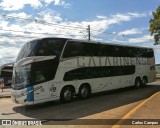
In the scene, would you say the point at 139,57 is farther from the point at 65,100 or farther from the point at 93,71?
the point at 65,100

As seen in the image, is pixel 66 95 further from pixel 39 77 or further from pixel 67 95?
pixel 39 77

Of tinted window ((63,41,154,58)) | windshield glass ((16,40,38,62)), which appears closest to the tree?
tinted window ((63,41,154,58))

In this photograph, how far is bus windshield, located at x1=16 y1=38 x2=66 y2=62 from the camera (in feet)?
51.6

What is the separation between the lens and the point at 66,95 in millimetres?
17250

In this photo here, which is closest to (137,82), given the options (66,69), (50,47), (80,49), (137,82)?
(137,82)

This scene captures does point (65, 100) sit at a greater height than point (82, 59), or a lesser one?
lesser

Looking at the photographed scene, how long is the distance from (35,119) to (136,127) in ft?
15.8

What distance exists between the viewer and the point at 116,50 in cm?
2202

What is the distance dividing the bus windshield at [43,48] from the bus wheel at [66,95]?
2126 millimetres

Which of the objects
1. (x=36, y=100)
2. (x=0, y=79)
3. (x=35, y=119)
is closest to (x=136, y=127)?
(x=35, y=119)

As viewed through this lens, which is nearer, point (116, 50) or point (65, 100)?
point (65, 100)

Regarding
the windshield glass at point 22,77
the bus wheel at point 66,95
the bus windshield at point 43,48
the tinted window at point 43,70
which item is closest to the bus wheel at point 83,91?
the bus wheel at point 66,95

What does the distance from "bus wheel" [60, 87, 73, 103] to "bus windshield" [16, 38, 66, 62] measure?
2.13 m

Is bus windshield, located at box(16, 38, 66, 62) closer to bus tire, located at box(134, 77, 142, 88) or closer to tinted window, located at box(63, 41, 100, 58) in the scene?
tinted window, located at box(63, 41, 100, 58)
